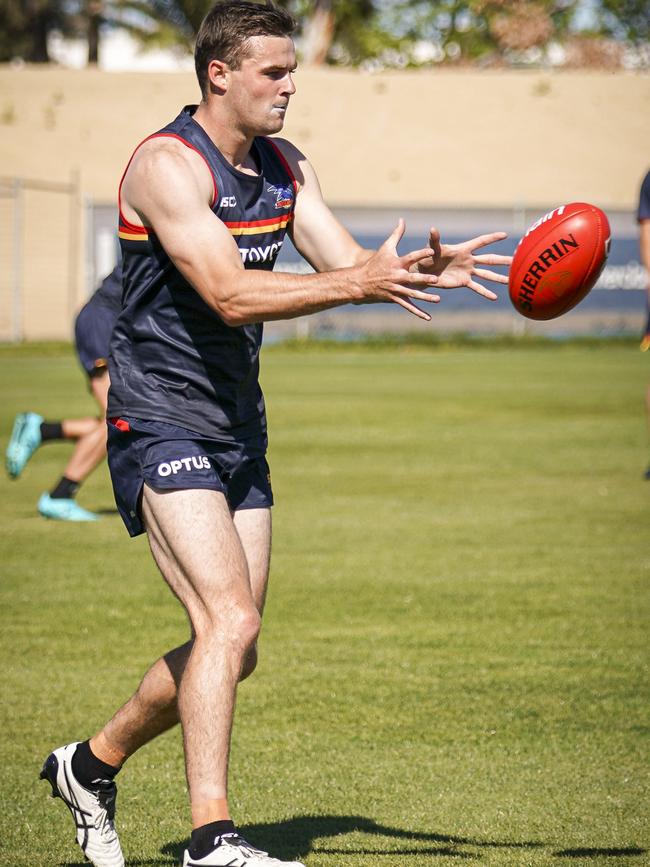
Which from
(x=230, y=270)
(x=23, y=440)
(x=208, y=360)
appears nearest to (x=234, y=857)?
(x=208, y=360)

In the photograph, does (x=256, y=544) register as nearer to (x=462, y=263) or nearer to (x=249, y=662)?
(x=249, y=662)

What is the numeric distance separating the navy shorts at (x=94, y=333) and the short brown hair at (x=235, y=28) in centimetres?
579

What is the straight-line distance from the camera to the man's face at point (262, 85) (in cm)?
430

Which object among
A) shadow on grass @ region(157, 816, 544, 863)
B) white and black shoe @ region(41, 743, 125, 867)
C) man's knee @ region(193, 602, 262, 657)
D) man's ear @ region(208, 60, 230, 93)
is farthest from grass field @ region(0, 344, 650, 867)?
man's ear @ region(208, 60, 230, 93)

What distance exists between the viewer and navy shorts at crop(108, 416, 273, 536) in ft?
13.8

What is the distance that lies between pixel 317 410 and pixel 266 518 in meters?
14.2

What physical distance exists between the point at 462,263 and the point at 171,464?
1.18 m

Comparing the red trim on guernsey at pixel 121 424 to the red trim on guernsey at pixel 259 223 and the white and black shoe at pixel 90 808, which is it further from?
the white and black shoe at pixel 90 808

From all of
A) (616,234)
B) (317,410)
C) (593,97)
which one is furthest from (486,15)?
(317,410)

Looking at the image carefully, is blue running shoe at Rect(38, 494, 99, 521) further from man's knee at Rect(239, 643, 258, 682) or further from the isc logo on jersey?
the isc logo on jersey

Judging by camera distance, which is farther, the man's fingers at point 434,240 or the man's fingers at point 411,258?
the man's fingers at point 434,240

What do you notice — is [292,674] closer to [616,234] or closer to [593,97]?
[616,234]

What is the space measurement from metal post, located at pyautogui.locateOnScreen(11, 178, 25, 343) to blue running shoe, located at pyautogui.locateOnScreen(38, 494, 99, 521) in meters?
21.5

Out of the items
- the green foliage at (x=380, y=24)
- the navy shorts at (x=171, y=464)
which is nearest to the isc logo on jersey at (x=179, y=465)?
the navy shorts at (x=171, y=464)
